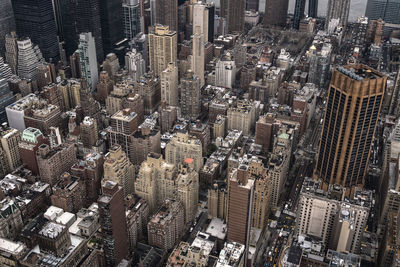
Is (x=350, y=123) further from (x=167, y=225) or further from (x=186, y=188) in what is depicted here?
(x=167, y=225)

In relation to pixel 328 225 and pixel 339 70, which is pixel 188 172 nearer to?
pixel 328 225

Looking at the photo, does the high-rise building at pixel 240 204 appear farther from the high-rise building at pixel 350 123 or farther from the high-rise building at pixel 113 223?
Result: the high-rise building at pixel 350 123

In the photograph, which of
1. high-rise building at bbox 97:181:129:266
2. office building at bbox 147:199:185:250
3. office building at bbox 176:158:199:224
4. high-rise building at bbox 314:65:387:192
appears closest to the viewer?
high-rise building at bbox 97:181:129:266

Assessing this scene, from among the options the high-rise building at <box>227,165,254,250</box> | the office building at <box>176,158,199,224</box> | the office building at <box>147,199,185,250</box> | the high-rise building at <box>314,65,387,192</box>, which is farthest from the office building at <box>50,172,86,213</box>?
the high-rise building at <box>314,65,387,192</box>

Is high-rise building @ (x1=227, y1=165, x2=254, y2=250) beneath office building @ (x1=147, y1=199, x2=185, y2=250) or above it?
above

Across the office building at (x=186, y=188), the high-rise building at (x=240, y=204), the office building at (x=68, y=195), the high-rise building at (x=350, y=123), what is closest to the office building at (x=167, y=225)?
the office building at (x=186, y=188)

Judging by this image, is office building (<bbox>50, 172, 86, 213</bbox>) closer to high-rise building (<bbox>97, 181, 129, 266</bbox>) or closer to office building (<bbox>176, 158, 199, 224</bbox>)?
high-rise building (<bbox>97, 181, 129, 266</bbox>)

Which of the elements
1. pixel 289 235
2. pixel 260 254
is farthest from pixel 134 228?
pixel 289 235

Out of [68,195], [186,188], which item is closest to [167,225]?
[186,188]
